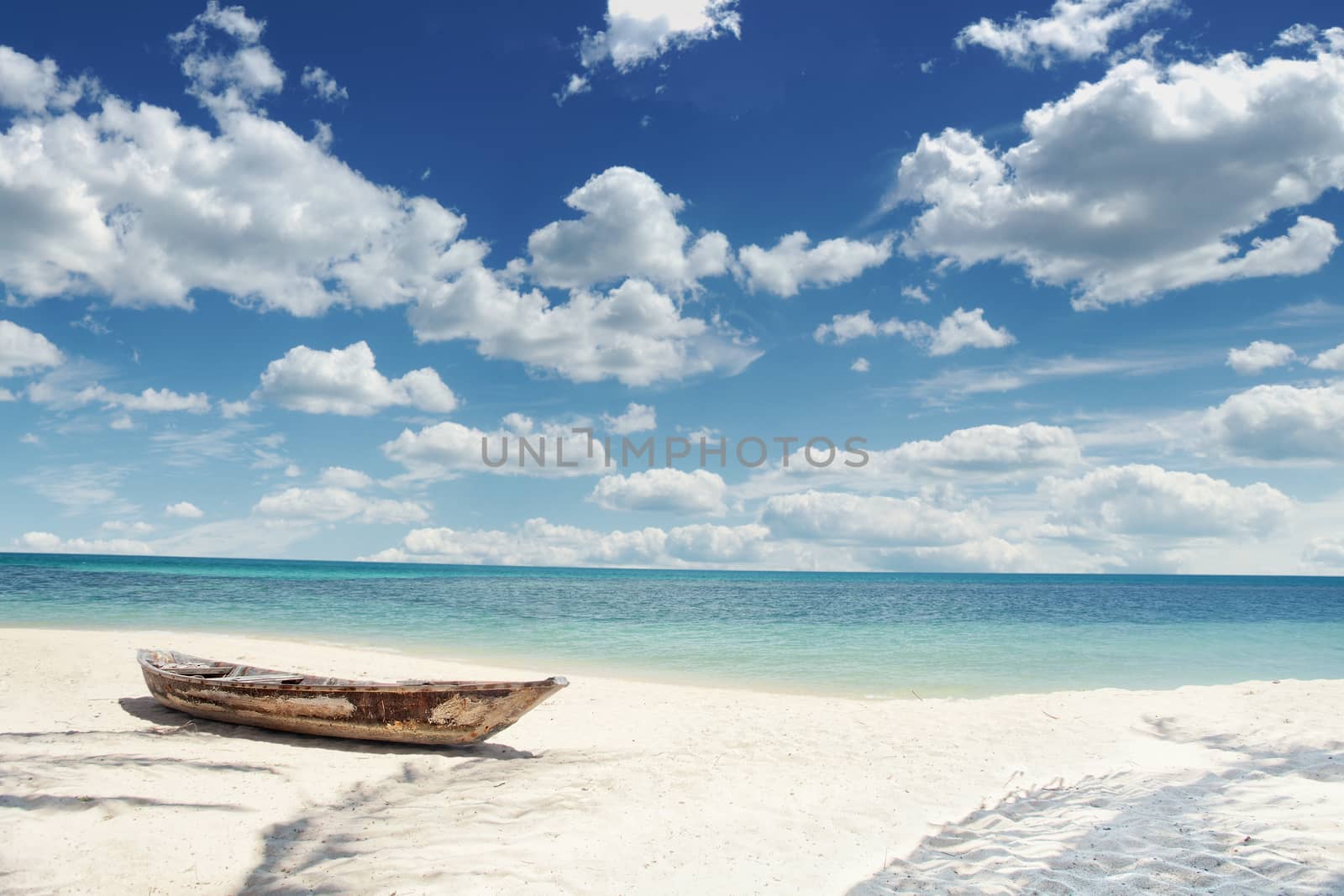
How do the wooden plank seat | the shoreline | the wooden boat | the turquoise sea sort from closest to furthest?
1. the wooden boat
2. the wooden plank seat
3. the shoreline
4. the turquoise sea

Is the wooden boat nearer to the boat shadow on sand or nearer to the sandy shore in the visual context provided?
the boat shadow on sand

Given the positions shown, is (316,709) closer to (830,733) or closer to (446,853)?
(446,853)

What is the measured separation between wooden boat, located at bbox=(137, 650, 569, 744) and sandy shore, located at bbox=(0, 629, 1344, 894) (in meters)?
0.28

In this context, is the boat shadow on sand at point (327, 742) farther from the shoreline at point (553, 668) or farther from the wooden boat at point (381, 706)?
the shoreline at point (553, 668)

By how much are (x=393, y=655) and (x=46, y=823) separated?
1294 cm

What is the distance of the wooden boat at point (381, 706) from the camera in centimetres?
972

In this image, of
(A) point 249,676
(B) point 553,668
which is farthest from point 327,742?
(B) point 553,668

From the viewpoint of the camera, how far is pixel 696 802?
7977 millimetres

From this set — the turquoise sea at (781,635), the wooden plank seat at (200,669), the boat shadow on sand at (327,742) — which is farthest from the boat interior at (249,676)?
the turquoise sea at (781,635)

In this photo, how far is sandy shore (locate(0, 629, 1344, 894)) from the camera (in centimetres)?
591

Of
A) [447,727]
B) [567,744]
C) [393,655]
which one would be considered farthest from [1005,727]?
[393,655]

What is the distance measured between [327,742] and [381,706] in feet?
3.77

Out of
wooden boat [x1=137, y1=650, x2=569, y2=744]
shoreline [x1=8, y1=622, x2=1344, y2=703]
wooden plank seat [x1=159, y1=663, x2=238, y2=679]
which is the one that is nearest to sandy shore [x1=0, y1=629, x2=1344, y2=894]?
wooden boat [x1=137, y1=650, x2=569, y2=744]

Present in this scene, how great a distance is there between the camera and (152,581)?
55125 millimetres
